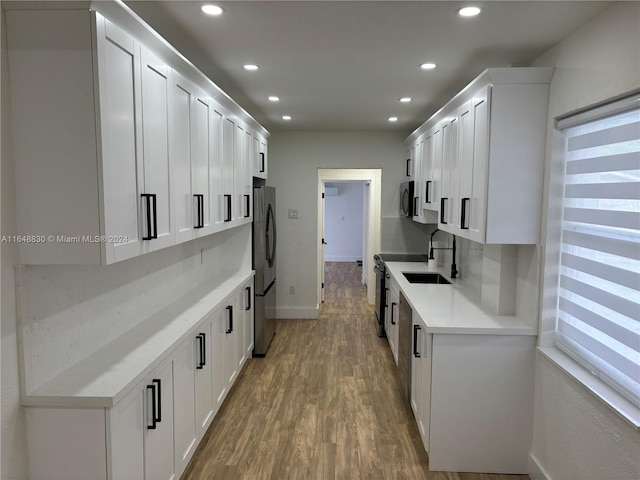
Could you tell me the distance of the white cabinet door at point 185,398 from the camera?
2396mm

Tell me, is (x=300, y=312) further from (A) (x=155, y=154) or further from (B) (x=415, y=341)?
(A) (x=155, y=154)

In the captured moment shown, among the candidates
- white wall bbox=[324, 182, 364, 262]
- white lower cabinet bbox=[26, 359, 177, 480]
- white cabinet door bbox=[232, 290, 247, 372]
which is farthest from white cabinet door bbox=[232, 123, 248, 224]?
white wall bbox=[324, 182, 364, 262]

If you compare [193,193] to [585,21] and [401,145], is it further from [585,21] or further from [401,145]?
[401,145]

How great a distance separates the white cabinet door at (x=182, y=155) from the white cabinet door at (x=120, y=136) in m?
0.44

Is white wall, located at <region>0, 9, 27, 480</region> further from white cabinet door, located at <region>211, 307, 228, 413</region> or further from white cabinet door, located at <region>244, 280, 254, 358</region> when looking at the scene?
white cabinet door, located at <region>244, 280, 254, 358</region>

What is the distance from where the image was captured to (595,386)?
79.5 inches

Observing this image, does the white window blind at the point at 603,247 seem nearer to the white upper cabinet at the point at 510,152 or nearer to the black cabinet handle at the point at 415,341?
the white upper cabinet at the point at 510,152

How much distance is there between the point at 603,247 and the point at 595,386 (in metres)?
0.66

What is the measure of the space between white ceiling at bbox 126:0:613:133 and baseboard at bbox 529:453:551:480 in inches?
96.1

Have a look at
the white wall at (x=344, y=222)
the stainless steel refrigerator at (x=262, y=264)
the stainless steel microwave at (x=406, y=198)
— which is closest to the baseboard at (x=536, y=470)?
the stainless steel refrigerator at (x=262, y=264)

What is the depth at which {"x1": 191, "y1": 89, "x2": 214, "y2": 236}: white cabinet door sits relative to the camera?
108 inches

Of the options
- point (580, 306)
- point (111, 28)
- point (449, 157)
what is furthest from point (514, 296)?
point (111, 28)

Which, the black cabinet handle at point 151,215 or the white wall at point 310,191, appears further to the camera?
the white wall at point 310,191

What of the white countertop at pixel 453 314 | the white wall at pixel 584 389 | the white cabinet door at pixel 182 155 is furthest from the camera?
the white countertop at pixel 453 314
